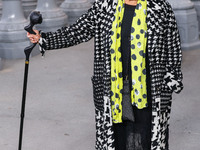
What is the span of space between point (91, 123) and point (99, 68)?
2388 millimetres

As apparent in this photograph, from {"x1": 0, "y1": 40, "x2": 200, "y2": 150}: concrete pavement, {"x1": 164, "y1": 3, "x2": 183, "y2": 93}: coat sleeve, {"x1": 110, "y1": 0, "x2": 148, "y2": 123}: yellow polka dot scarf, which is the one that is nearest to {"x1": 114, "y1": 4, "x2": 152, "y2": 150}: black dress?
{"x1": 110, "y1": 0, "x2": 148, "y2": 123}: yellow polka dot scarf

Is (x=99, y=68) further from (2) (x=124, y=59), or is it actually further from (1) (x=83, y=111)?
(1) (x=83, y=111)

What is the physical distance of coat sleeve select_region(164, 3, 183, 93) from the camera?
3.50 m

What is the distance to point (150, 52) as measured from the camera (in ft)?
11.2

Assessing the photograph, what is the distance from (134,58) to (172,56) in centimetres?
33

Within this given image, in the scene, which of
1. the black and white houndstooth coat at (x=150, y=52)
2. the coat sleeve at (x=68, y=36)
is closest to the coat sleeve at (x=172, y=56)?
the black and white houndstooth coat at (x=150, y=52)

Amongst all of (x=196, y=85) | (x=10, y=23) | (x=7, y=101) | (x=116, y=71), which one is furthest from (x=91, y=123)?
(x=10, y=23)

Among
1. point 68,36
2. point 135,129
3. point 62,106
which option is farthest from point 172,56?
point 62,106

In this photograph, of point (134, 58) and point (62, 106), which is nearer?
point (134, 58)

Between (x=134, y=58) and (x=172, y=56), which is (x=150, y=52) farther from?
(x=172, y=56)

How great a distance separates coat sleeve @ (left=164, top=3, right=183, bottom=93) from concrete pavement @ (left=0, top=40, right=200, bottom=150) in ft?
5.76

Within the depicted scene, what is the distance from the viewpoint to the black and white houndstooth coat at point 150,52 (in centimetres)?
342

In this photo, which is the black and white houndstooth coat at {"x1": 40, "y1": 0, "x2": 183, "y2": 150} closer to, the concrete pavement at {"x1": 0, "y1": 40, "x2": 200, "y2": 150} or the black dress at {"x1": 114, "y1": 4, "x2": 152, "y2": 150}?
the black dress at {"x1": 114, "y1": 4, "x2": 152, "y2": 150}

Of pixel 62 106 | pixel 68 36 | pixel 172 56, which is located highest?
pixel 68 36
